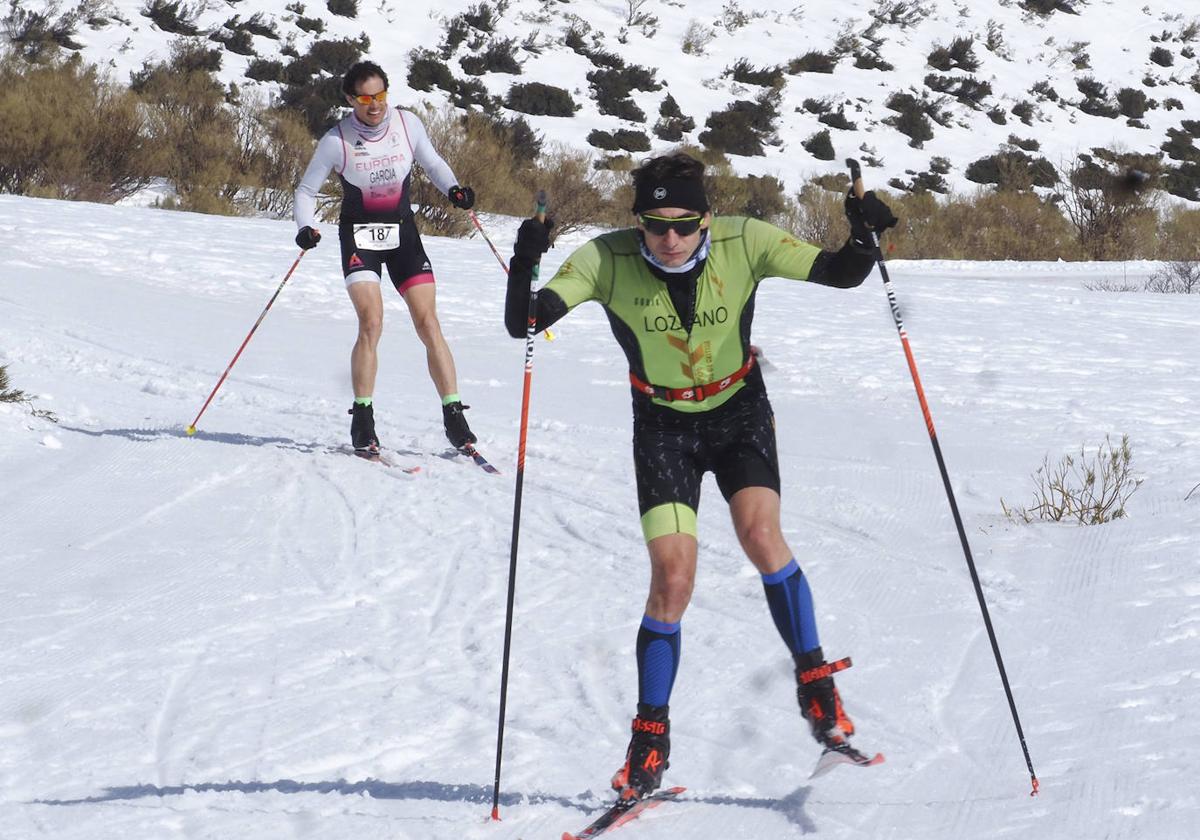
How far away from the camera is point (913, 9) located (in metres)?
38.4

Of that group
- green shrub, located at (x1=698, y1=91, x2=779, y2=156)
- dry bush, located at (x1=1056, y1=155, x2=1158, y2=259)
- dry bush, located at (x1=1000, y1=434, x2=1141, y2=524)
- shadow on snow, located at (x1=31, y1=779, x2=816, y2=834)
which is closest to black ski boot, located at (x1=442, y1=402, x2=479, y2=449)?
dry bush, located at (x1=1000, y1=434, x2=1141, y2=524)

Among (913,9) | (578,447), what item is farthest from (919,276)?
(913,9)

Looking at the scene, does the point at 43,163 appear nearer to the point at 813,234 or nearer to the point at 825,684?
the point at 813,234

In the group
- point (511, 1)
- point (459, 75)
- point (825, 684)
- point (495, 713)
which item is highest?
point (511, 1)

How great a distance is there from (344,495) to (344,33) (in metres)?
25.0

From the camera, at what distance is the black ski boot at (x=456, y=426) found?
6984 mm

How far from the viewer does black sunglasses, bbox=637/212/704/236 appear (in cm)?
336

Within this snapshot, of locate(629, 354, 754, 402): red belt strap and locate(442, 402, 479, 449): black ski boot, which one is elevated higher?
locate(629, 354, 754, 402): red belt strap

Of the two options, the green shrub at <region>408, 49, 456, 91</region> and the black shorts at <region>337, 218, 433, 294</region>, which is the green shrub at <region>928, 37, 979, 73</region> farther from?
the black shorts at <region>337, 218, 433, 294</region>

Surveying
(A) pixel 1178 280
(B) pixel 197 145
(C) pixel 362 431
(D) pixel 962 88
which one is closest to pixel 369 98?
(C) pixel 362 431

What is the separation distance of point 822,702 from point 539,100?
25.5 meters

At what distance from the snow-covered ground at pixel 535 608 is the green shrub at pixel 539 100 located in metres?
18.4

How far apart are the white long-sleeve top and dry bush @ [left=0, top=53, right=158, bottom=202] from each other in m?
11.4

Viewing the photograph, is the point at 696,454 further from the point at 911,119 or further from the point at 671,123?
the point at 911,119
